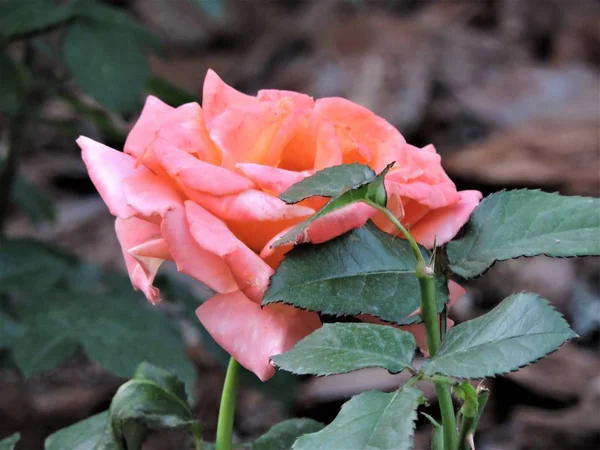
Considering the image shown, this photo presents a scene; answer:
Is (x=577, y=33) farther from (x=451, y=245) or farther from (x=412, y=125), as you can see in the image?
(x=451, y=245)

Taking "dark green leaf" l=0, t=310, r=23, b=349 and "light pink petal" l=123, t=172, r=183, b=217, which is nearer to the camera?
"light pink petal" l=123, t=172, r=183, b=217

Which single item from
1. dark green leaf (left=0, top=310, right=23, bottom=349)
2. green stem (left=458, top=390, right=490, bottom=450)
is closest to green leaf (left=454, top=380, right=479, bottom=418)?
green stem (left=458, top=390, right=490, bottom=450)

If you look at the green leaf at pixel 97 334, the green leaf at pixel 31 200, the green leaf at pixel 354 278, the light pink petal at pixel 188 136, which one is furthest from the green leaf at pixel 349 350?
the green leaf at pixel 31 200

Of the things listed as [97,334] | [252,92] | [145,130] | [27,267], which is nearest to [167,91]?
[27,267]

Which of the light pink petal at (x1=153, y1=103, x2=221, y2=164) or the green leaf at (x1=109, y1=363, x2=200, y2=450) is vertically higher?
the light pink petal at (x1=153, y1=103, x2=221, y2=164)

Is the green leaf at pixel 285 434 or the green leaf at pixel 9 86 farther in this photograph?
the green leaf at pixel 9 86

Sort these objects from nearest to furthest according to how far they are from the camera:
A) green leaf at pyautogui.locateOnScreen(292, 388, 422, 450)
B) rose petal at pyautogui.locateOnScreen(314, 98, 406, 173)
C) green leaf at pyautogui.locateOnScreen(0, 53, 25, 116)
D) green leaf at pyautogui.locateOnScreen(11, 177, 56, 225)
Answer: green leaf at pyautogui.locateOnScreen(292, 388, 422, 450) < rose petal at pyautogui.locateOnScreen(314, 98, 406, 173) < green leaf at pyautogui.locateOnScreen(0, 53, 25, 116) < green leaf at pyautogui.locateOnScreen(11, 177, 56, 225)

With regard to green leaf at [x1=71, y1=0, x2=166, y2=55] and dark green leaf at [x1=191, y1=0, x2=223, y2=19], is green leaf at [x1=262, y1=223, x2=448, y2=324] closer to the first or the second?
dark green leaf at [x1=191, y1=0, x2=223, y2=19]

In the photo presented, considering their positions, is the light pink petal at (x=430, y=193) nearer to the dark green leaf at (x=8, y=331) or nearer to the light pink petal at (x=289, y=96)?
the light pink petal at (x=289, y=96)
